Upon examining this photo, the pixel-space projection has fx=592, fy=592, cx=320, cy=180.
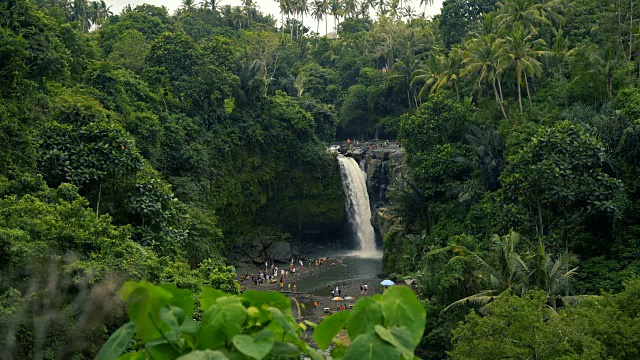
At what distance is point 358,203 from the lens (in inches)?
1821

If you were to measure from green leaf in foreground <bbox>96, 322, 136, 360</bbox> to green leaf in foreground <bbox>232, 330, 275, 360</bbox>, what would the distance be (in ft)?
1.58

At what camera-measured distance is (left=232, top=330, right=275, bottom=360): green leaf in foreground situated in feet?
7.57

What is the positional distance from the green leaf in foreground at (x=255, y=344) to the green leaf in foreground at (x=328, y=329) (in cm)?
31

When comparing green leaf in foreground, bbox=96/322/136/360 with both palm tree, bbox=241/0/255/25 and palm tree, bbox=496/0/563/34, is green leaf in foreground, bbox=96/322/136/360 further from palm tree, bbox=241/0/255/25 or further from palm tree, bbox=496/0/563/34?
palm tree, bbox=241/0/255/25

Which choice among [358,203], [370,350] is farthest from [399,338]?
[358,203]

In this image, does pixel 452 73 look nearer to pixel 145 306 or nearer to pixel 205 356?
pixel 145 306

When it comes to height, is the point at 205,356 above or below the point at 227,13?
below

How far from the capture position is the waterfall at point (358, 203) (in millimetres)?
46188

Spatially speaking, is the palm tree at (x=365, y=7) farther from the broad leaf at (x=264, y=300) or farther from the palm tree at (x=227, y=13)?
the broad leaf at (x=264, y=300)

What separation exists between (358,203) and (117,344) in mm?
43954

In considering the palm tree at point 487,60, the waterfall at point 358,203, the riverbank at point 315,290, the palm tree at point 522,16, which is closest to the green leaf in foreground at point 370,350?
the riverbank at point 315,290

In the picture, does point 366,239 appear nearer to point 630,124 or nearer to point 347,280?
point 347,280

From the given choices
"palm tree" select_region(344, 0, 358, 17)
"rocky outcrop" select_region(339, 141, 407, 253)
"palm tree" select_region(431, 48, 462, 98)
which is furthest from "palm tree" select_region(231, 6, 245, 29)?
"palm tree" select_region(431, 48, 462, 98)

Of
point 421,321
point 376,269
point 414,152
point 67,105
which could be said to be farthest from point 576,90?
point 421,321
